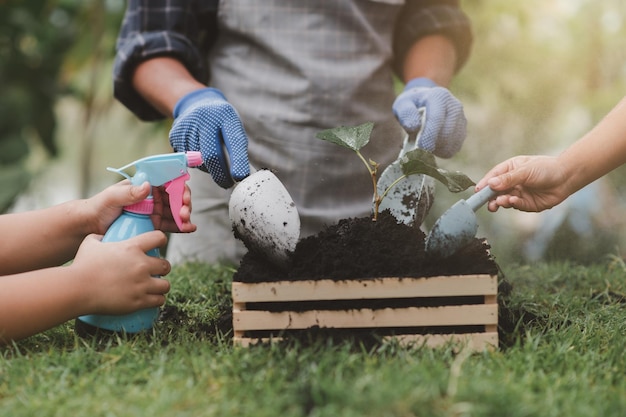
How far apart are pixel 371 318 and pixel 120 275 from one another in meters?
0.43

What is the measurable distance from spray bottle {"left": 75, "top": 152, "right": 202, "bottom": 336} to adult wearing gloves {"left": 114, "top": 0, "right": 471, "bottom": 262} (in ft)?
1.65

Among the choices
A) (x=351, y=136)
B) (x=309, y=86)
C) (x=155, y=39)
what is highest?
(x=155, y=39)

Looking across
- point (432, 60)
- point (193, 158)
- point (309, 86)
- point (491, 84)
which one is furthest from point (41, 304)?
point (491, 84)

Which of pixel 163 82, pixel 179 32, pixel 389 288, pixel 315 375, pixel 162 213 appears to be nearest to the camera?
pixel 315 375

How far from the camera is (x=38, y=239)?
136cm

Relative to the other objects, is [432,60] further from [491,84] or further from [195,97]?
[491,84]

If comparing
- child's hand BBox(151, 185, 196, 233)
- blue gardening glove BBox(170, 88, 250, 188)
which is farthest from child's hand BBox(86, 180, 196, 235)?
blue gardening glove BBox(170, 88, 250, 188)

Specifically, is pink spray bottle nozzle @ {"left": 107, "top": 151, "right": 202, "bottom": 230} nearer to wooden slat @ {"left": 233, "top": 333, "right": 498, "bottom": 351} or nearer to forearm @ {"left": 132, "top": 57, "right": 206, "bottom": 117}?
wooden slat @ {"left": 233, "top": 333, "right": 498, "bottom": 351}

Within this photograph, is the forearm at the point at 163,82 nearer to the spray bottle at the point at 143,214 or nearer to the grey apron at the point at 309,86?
the grey apron at the point at 309,86

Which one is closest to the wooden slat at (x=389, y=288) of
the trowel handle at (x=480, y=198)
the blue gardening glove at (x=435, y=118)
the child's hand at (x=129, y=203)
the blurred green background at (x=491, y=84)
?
the trowel handle at (x=480, y=198)

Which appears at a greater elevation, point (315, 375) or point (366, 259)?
point (366, 259)

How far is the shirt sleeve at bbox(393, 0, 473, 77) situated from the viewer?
2.04 metres

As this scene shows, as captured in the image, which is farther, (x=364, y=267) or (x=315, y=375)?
(x=364, y=267)

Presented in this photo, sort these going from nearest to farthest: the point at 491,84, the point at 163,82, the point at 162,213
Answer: the point at 162,213, the point at 163,82, the point at 491,84
